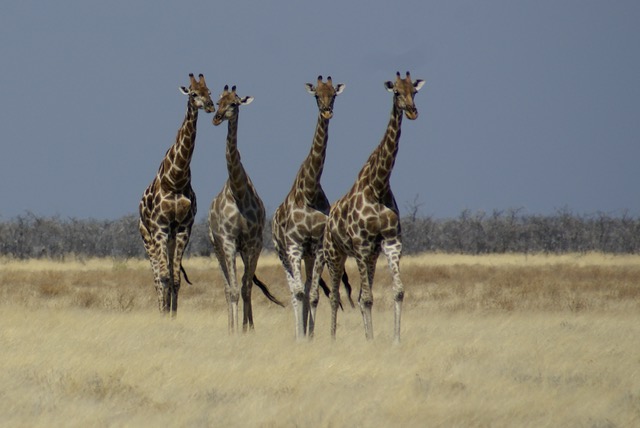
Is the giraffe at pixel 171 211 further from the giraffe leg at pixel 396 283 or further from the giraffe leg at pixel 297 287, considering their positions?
the giraffe leg at pixel 396 283

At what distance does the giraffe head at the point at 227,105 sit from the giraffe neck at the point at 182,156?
1.28m

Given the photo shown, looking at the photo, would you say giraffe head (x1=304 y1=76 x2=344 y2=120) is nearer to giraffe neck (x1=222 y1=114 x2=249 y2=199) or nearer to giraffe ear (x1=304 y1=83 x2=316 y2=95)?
giraffe ear (x1=304 y1=83 x2=316 y2=95)

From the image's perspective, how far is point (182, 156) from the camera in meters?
15.4

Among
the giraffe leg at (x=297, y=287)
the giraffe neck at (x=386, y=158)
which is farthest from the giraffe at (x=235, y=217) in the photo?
the giraffe neck at (x=386, y=158)

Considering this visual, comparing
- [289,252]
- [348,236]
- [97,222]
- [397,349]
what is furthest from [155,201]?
[97,222]

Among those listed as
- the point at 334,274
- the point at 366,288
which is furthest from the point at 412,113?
the point at 334,274

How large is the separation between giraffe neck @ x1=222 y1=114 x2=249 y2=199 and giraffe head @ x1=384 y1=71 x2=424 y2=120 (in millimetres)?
2414

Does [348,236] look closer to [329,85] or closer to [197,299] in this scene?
[329,85]

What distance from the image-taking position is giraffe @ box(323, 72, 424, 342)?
497 inches

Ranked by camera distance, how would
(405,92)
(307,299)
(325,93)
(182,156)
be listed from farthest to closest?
(182,156), (307,299), (325,93), (405,92)

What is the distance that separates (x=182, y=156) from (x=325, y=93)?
2.81 metres

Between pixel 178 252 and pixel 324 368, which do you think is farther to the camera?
pixel 178 252

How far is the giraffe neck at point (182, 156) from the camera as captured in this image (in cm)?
1536

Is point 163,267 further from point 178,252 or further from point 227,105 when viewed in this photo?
point 227,105
